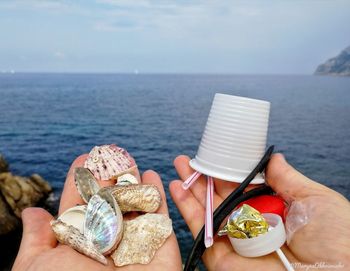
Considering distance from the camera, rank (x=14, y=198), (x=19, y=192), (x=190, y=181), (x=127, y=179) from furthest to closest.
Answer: (x=19, y=192)
(x=14, y=198)
(x=127, y=179)
(x=190, y=181)

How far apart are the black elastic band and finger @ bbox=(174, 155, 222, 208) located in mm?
498

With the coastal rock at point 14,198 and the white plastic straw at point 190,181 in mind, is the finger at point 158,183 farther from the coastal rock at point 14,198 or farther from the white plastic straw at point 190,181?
the coastal rock at point 14,198

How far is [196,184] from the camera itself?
191 inches

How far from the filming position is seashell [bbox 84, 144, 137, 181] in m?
5.58

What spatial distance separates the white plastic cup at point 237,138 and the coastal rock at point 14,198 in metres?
16.5

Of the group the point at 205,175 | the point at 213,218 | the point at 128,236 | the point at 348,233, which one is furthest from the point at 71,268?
the point at 348,233

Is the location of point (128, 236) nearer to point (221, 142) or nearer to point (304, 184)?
point (221, 142)

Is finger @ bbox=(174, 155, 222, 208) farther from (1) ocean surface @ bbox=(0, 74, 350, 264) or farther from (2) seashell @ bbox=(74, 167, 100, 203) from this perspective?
(1) ocean surface @ bbox=(0, 74, 350, 264)

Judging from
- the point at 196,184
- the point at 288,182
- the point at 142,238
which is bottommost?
the point at 142,238

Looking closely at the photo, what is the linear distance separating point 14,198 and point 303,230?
18.4m

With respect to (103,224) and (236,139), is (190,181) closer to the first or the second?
(236,139)

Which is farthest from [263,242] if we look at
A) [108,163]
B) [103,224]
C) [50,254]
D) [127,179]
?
[108,163]

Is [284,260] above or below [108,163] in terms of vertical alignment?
below

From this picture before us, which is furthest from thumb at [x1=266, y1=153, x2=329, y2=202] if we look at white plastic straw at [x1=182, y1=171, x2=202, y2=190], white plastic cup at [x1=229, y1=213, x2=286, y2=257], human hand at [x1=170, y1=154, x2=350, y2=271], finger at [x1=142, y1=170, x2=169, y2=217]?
finger at [x1=142, y1=170, x2=169, y2=217]
